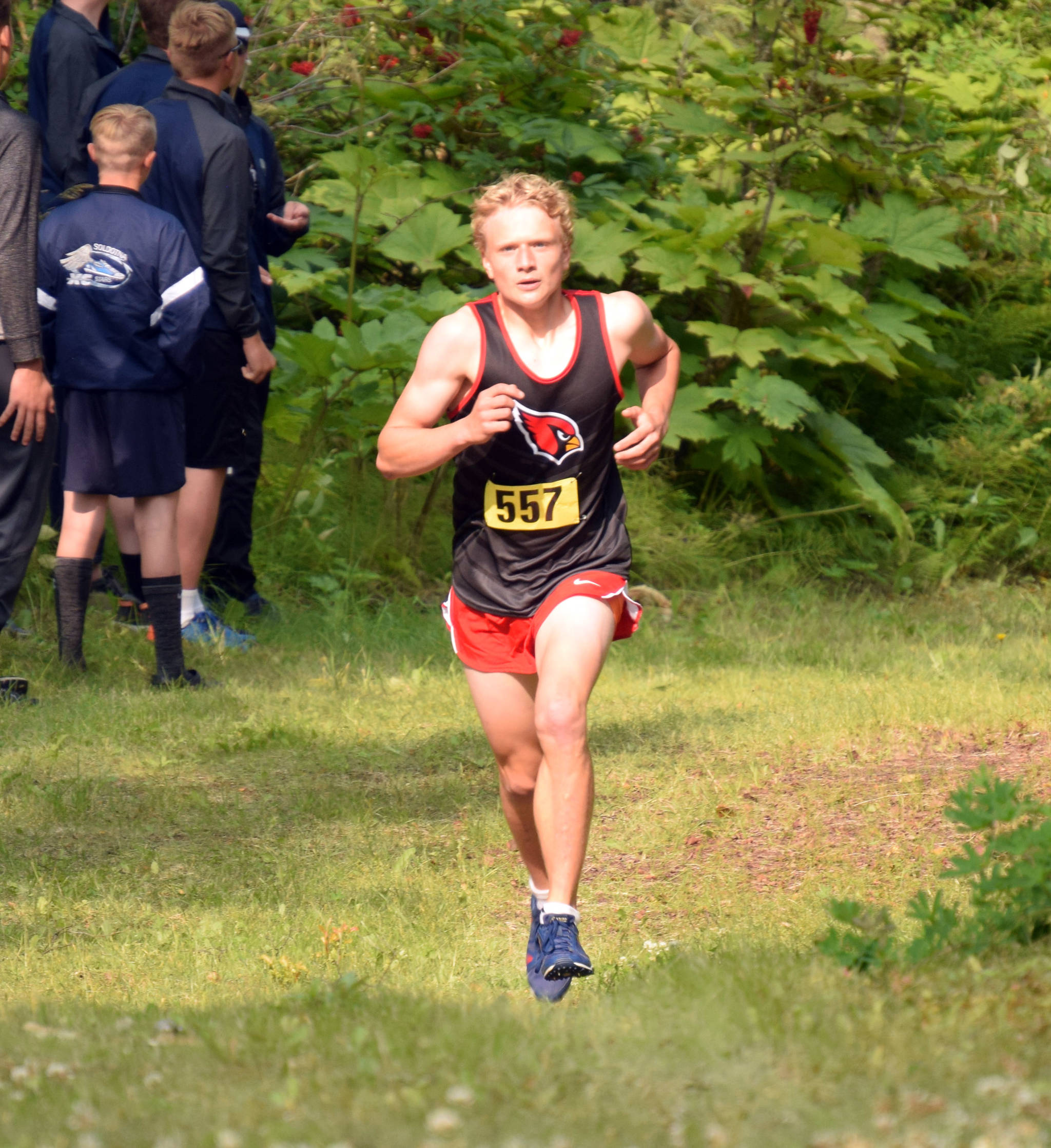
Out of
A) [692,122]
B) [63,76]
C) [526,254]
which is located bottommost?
[692,122]

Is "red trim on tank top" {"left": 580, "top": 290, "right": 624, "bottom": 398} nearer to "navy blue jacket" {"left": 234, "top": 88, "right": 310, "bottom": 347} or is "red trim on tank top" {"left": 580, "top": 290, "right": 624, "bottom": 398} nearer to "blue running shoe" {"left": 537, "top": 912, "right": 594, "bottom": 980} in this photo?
"blue running shoe" {"left": 537, "top": 912, "right": 594, "bottom": 980}

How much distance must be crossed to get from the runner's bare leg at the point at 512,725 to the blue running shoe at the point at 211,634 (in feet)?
11.2

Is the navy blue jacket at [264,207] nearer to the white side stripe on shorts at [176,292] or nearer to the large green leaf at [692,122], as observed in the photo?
the white side stripe on shorts at [176,292]

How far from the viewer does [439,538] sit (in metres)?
8.86

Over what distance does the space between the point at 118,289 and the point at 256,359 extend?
983 mm

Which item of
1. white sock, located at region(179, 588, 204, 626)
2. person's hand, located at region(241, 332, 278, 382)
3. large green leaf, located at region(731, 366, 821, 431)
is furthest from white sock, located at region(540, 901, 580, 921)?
large green leaf, located at region(731, 366, 821, 431)

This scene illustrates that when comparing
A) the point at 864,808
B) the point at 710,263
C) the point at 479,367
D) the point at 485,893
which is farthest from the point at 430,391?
the point at 710,263

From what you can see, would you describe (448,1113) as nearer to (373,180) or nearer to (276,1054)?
(276,1054)

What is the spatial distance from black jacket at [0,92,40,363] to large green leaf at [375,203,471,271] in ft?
10.5

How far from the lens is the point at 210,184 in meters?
6.80

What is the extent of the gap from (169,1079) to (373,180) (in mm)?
6400

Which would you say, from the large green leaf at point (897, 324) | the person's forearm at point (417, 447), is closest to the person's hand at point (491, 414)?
the person's forearm at point (417, 447)

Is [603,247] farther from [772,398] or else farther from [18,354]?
[18,354]

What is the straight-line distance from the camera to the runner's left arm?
385cm
